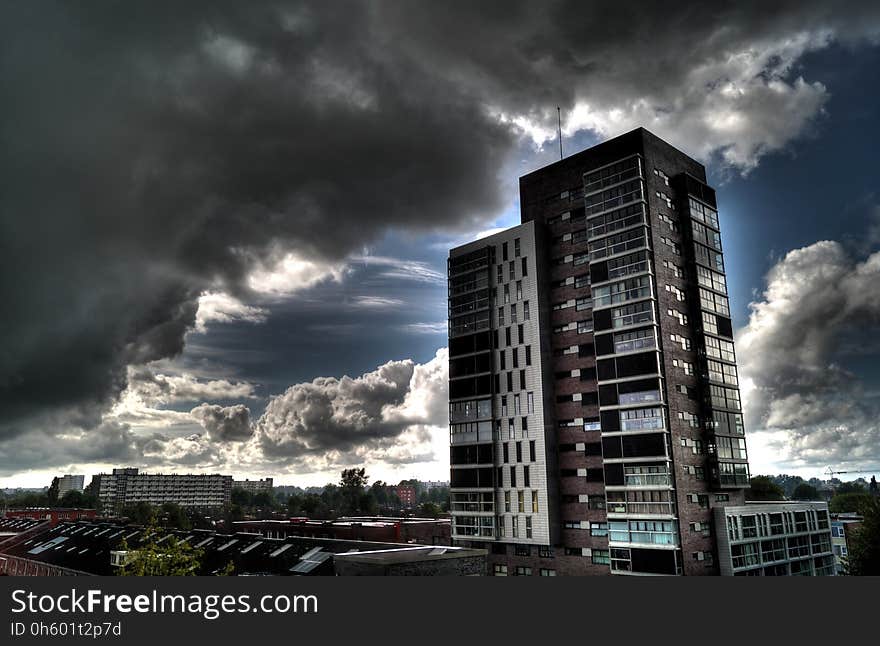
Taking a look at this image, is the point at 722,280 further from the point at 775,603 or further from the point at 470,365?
the point at 775,603

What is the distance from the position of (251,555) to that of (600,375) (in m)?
42.5

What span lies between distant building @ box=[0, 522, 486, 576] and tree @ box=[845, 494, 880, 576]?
34.7 meters

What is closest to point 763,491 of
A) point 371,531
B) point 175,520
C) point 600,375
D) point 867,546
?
point 867,546

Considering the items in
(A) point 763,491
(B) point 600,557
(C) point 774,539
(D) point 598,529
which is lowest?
(B) point 600,557

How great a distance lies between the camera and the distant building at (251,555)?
142 feet

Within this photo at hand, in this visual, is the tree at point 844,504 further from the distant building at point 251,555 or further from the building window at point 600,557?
the distant building at point 251,555

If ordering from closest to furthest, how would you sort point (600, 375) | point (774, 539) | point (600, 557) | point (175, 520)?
point (600, 557) < point (774, 539) < point (600, 375) < point (175, 520)

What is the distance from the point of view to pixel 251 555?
65.6 metres

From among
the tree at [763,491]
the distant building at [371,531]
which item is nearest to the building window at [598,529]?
the distant building at [371,531]

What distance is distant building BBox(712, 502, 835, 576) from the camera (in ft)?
201

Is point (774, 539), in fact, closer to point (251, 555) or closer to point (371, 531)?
point (251, 555)

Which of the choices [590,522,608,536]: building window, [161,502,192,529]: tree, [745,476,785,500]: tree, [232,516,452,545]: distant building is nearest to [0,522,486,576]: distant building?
[590,522,608,536]: building window

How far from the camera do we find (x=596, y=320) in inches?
2680

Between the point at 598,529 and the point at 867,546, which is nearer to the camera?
the point at 867,546
